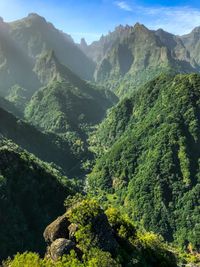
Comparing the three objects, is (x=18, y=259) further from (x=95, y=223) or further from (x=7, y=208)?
(x=7, y=208)

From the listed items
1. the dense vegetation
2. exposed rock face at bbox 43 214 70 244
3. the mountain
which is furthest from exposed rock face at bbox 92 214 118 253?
the mountain

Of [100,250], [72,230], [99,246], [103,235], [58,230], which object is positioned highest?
[58,230]

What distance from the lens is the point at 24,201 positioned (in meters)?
180

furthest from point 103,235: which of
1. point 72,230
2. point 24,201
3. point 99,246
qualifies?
point 24,201

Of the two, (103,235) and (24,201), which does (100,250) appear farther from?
(24,201)

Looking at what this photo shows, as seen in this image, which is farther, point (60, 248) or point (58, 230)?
point (58, 230)

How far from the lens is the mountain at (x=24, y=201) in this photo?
162 m

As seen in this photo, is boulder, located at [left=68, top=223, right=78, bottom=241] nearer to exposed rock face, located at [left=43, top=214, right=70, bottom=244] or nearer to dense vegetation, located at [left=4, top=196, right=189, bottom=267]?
dense vegetation, located at [left=4, top=196, right=189, bottom=267]

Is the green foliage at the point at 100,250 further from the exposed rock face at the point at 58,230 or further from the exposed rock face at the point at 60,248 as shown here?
the exposed rock face at the point at 58,230

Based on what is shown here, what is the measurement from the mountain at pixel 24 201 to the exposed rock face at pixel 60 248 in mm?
59685

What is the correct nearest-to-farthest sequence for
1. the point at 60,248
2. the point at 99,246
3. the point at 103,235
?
1. the point at 60,248
2. the point at 99,246
3. the point at 103,235

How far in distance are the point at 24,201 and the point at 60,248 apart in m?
84.5

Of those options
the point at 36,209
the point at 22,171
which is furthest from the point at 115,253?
the point at 22,171

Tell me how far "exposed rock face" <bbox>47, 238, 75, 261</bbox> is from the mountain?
5968 centimetres
